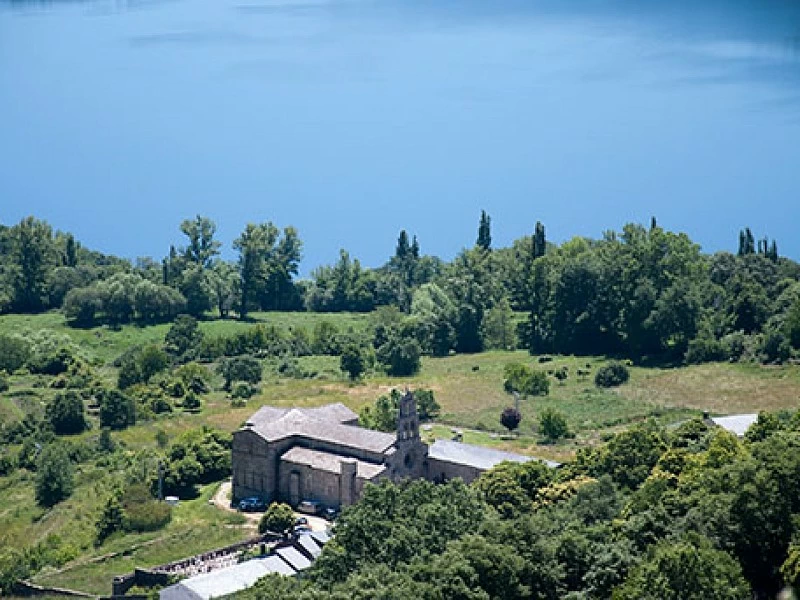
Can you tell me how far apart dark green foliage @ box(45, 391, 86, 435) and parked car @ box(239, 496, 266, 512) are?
604 inches

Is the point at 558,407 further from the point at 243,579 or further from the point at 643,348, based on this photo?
the point at 243,579

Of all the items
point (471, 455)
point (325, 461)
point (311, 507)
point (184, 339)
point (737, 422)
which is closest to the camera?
point (311, 507)


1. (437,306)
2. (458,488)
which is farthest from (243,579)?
(437,306)

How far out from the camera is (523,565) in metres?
31.0

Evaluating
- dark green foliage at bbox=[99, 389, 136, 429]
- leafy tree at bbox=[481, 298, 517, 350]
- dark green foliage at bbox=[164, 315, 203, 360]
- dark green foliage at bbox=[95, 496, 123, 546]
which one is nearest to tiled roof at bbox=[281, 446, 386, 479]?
dark green foliage at bbox=[95, 496, 123, 546]

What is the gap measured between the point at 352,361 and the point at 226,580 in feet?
103

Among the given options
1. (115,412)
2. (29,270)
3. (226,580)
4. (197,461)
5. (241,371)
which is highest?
(29,270)

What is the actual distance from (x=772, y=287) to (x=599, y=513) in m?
43.5

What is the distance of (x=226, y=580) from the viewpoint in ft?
129

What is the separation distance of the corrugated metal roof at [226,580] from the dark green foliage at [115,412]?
2259 cm

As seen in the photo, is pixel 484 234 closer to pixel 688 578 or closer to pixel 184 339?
pixel 184 339

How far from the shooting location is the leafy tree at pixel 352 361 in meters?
69.9

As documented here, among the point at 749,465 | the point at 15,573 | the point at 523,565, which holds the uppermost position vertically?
the point at 749,465

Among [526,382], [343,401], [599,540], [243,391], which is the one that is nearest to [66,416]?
[243,391]
